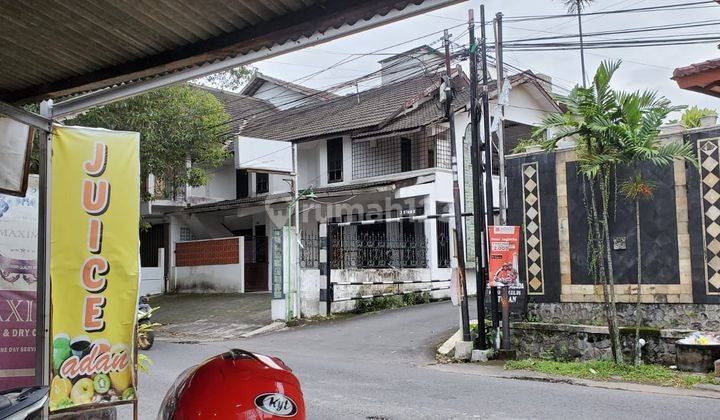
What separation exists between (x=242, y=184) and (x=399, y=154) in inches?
303

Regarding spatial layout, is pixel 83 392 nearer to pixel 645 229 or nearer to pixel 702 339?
pixel 702 339

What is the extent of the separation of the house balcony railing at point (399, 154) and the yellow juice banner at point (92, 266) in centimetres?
1632

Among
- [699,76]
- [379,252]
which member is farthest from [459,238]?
[379,252]

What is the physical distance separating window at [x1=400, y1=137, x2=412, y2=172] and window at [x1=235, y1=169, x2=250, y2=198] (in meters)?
7.17

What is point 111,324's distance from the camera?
12.6 ft

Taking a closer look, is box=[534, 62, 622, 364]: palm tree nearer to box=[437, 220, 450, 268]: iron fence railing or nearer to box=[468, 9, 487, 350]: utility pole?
box=[468, 9, 487, 350]: utility pole

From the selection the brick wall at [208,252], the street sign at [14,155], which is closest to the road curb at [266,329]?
the brick wall at [208,252]

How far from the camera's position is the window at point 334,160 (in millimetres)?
22219

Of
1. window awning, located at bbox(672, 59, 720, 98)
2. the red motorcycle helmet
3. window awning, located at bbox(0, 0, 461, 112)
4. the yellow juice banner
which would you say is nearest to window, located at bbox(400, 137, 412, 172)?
window awning, located at bbox(672, 59, 720, 98)

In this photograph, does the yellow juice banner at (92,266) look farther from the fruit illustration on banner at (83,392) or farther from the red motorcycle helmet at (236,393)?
the red motorcycle helmet at (236,393)

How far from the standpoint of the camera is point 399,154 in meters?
21.1

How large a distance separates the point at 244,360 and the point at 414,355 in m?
9.14

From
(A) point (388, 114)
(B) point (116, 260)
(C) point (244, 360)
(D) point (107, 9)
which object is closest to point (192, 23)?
(D) point (107, 9)

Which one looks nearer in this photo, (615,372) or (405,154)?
(615,372)
